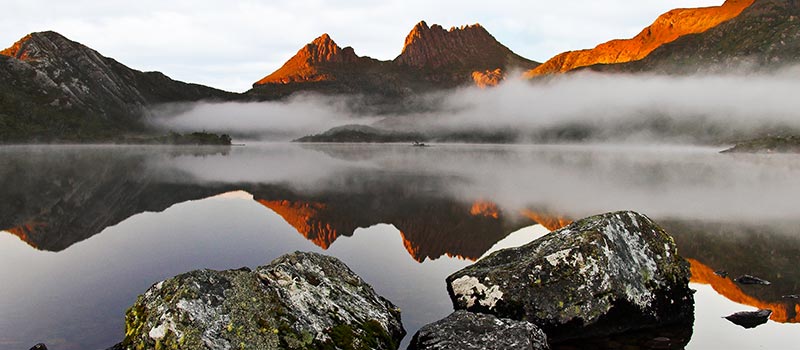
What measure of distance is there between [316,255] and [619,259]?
9166mm

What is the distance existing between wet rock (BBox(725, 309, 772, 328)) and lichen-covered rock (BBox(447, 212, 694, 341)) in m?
1.23

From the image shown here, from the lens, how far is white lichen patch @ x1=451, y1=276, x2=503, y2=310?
564 inches

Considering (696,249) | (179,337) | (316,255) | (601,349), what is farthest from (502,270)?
(696,249)

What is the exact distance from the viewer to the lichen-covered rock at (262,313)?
10109 millimetres

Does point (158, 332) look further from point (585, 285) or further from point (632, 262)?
point (632, 262)

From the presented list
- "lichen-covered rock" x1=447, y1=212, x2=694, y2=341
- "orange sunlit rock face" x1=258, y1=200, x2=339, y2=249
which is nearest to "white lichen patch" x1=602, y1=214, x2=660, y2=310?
Answer: "lichen-covered rock" x1=447, y1=212, x2=694, y2=341

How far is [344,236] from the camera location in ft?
91.9

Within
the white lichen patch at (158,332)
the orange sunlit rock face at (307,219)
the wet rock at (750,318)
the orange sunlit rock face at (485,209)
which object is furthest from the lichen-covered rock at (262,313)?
the orange sunlit rock face at (485,209)

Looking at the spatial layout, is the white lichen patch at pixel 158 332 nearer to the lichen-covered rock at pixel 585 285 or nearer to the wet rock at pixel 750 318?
the lichen-covered rock at pixel 585 285

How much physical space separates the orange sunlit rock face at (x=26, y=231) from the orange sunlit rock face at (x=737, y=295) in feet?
99.6

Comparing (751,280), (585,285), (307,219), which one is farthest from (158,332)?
(307,219)

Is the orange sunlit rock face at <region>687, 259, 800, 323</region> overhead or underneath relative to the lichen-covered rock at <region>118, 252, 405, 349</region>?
underneath

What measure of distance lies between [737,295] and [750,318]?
3093 mm

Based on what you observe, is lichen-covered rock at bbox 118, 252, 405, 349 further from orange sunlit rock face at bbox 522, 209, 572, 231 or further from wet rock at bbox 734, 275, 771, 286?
orange sunlit rock face at bbox 522, 209, 572, 231
